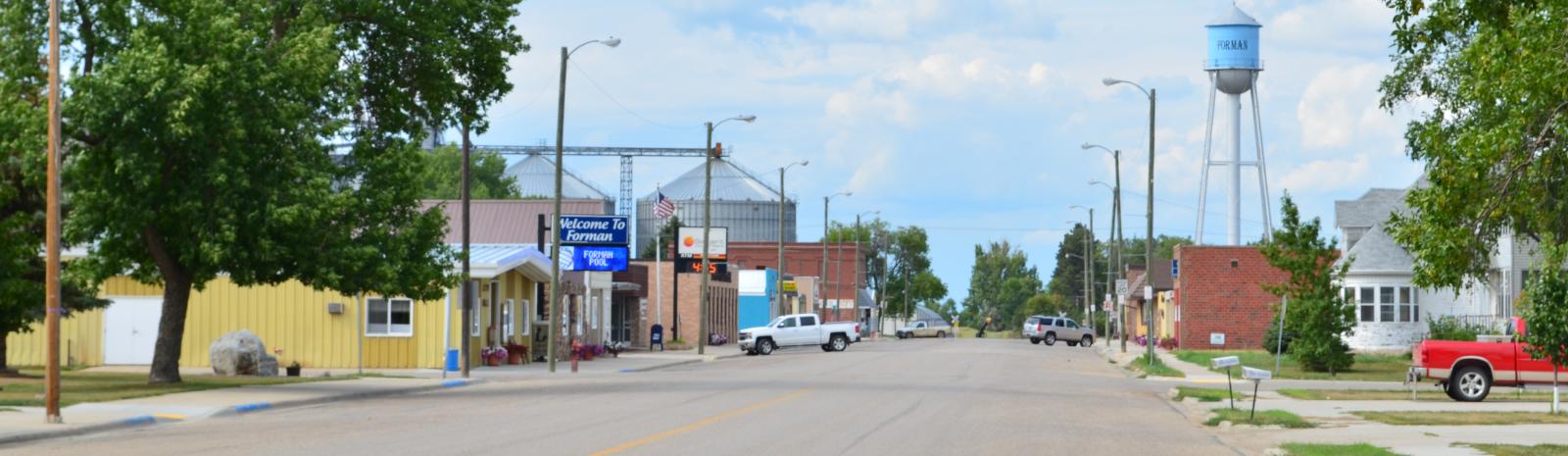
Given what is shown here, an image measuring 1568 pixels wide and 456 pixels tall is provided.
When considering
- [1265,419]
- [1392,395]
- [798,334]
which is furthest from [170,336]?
[798,334]

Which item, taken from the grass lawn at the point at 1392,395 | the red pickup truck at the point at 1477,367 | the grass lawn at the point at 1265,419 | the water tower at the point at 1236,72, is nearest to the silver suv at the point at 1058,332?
the water tower at the point at 1236,72

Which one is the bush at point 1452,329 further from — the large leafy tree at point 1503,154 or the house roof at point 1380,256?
the large leafy tree at point 1503,154

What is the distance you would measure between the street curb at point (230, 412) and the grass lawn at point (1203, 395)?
14.3m

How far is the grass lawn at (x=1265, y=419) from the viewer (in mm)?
22141

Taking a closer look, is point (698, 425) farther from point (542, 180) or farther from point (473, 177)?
point (542, 180)

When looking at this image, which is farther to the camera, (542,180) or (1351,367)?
(542,180)

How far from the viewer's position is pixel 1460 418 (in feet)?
76.8

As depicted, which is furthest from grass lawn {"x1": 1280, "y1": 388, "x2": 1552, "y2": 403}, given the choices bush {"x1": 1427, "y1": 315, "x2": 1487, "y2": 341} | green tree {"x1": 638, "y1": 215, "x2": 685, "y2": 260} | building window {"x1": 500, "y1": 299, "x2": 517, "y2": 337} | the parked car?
green tree {"x1": 638, "y1": 215, "x2": 685, "y2": 260}

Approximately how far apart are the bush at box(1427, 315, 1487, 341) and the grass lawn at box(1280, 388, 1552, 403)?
534 inches

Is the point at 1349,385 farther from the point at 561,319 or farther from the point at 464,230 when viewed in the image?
the point at 561,319

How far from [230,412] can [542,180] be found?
107 meters

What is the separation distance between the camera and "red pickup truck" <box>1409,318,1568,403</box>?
1117 inches

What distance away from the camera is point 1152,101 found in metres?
50.7

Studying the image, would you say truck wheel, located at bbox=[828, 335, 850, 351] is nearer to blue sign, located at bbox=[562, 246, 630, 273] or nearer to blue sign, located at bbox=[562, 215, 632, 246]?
blue sign, located at bbox=[562, 246, 630, 273]
